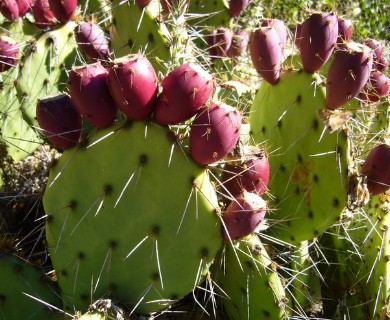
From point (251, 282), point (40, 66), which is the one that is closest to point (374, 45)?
point (251, 282)

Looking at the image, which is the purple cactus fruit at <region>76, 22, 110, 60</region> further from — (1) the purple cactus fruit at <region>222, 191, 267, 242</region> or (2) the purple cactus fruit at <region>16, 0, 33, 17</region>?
(1) the purple cactus fruit at <region>222, 191, 267, 242</region>

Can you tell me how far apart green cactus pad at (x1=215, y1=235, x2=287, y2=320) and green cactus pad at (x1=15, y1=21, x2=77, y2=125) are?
1197 mm

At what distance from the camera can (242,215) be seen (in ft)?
5.01

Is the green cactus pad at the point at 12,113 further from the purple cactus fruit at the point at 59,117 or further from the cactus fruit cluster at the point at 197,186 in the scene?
the purple cactus fruit at the point at 59,117

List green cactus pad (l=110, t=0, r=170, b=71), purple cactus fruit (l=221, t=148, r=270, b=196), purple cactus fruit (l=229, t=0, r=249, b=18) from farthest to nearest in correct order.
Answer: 1. purple cactus fruit (l=229, t=0, r=249, b=18)
2. green cactus pad (l=110, t=0, r=170, b=71)
3. purple cactus fruit (l=221, t=148, r=270, b=196)

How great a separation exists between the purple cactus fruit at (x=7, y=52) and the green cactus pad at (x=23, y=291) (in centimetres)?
101

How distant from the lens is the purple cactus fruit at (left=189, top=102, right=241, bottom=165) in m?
1.43

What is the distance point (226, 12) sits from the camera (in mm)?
3424

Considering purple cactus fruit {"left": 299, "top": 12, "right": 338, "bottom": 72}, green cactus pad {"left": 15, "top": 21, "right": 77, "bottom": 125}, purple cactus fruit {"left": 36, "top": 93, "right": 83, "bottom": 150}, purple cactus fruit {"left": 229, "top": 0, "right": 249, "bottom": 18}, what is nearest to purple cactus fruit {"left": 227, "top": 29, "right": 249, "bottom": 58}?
purple cactus fruit {"left": 229, "top": 0, "right": 249, "bottom": 18}

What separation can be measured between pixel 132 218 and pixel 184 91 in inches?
14.8

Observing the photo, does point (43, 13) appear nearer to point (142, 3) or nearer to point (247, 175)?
point (142, 3)

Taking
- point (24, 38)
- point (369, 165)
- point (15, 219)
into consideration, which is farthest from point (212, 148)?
point (24, 38)

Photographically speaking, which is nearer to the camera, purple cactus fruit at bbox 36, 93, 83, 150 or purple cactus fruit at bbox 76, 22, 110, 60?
purple cactus fruit at bbox 36, 93, 83, 150

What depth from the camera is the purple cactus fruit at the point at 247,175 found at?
5.30 feet
